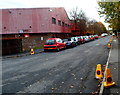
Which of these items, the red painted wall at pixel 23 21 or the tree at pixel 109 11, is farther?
the red painted wall at pixel 23 21

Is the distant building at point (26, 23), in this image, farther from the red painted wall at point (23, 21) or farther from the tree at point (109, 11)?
the tree at point (109, 11)

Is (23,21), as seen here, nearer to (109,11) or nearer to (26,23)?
(26,23)

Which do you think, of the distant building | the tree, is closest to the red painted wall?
the distant building

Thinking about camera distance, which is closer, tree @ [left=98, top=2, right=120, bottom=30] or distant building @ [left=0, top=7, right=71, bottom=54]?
tree @ [left=98, top=2, right=120, bottom=30]

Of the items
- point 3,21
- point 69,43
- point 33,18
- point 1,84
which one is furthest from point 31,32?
point 1,84

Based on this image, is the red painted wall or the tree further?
the red painted wall

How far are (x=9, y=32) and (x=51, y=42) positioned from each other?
12769mm

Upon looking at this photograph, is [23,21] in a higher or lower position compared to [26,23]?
higher

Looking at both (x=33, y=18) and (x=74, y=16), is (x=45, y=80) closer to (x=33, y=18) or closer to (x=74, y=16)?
(x=33, y=18)

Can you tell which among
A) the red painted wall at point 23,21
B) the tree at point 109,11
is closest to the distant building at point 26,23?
the red painted wall at point 23,21

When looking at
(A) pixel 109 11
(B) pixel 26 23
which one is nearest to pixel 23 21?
(B) pixel 26 23

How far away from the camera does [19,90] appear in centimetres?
580

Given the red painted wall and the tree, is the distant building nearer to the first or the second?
the red painted wall

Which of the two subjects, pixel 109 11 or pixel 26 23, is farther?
pixel 26 23
